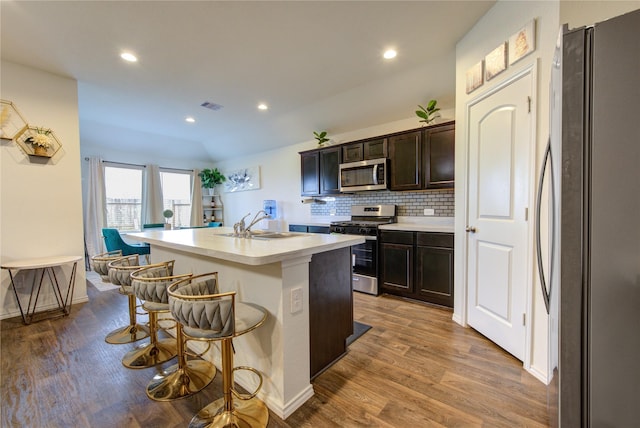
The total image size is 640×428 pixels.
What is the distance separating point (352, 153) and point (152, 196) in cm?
483

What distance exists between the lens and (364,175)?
3914 millimetres

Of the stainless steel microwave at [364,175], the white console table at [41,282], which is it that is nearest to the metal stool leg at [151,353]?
the white console table at [41,282]

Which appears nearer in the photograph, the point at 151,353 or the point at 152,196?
the point at 151,353

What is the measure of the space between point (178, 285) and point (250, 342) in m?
0.59

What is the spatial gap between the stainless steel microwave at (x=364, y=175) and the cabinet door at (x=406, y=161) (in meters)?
0.12

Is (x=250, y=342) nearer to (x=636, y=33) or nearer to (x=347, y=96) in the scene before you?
(x=636, y=33)

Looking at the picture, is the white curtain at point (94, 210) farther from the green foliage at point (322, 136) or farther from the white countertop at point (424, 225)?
the white countertop at point (424, 225)

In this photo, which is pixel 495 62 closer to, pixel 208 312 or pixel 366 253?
pixel 366 253

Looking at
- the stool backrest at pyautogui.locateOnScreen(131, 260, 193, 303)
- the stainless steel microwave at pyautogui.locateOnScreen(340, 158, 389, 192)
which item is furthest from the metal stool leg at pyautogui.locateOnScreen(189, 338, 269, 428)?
the stainless steel microwave at pyautogui.locateOnScreen(340, 158, 389, 192)

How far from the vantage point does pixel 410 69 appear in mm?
3145

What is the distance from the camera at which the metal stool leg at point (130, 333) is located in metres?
2.39

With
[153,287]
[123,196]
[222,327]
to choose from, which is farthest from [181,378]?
[123,196]

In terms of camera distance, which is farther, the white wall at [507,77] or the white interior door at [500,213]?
the white interior door at [500,213]

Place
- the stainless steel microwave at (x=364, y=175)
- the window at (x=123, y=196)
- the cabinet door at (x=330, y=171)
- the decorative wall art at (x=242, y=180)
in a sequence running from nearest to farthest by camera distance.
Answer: the stainless steel microwave at (x=364, y=175), the cabinet door at (x=330, y=171), the window at (x=123, y=196), the decorative wall art at (x=242, y=180)
